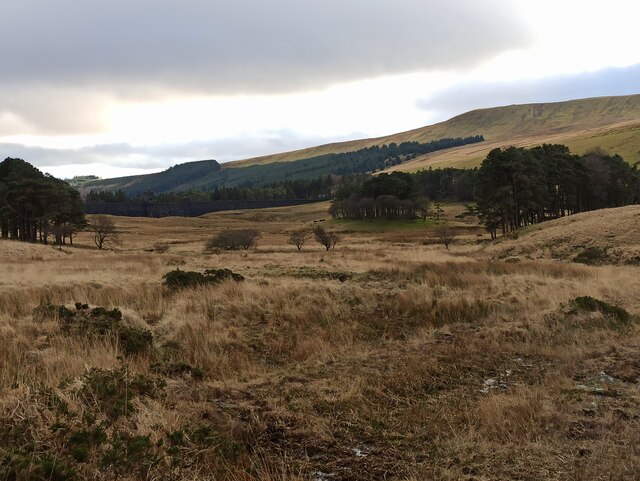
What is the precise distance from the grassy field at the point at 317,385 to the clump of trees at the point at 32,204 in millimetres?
55008

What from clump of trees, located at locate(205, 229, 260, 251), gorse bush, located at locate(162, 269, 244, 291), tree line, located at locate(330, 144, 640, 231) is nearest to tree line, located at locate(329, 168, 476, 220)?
tree line, located at locate(330, 144, 640, 231)

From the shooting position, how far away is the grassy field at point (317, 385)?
4.73m

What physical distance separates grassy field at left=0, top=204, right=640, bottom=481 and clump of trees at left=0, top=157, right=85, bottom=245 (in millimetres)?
55008

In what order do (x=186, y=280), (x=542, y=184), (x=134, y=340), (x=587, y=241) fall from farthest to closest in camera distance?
1. (x=542, y=184)
2. (x=587, y=241)
3. (x=186, y=280)
4. (x=134, y=340)

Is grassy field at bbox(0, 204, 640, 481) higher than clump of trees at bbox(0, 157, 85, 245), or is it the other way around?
clump of trees at bbox(0, 157, 85, 245)

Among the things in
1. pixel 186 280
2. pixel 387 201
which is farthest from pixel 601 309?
pixel 387 201

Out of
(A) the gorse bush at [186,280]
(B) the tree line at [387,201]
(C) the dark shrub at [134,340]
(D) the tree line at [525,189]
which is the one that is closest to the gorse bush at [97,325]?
(C) the dark shrub at [134,340]

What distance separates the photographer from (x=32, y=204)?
212 feet

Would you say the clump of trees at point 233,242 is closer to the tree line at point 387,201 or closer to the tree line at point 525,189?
the tree line at point 525,189

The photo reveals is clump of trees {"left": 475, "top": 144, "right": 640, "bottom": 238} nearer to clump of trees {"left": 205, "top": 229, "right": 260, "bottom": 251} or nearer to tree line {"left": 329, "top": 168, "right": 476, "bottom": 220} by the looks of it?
tree line {"left": 329, "top": 168, "right": 476, "bottom": 220}

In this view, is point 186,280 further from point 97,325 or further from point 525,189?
point 525,189

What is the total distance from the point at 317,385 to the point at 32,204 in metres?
69.9

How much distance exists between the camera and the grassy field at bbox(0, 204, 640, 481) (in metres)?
4.73

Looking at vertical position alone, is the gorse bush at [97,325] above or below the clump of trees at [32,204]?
below
